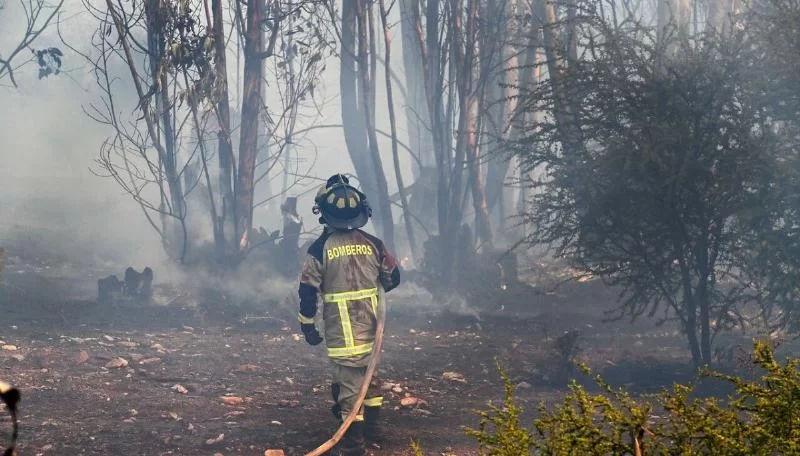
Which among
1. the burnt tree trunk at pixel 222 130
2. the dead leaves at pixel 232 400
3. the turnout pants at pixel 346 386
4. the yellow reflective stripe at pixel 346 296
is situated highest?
the burnt tree trunk at pixel 222 130

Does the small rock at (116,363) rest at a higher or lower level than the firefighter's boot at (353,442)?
higher

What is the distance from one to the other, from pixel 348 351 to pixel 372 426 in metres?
0.62

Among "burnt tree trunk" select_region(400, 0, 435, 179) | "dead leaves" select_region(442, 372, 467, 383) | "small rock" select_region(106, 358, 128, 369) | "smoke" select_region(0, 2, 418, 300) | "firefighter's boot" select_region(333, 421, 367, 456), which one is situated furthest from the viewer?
"burnt tree trunk" select_region(400, 0, 435, 179)

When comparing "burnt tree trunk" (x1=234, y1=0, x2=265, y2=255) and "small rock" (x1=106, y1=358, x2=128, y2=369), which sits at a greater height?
"burnt tree trunk" (x1=234, y1=0, x2=265, y2=255)

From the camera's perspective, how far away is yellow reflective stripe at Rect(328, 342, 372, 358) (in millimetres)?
5973

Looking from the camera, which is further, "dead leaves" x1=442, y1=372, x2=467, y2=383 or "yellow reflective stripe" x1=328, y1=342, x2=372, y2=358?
"dead leaves" x1=442, y1=372, x2=467, y2=383

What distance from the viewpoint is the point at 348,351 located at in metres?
5.97

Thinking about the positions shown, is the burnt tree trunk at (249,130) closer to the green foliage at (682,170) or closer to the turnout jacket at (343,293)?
the green foliage at (682,170)

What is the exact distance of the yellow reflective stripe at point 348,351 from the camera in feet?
19.6

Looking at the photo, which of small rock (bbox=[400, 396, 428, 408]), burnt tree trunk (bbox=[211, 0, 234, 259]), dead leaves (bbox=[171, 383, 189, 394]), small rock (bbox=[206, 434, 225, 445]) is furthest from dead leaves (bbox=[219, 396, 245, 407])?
burnt tree trunk (bbox=[211, 0, 234, 259])

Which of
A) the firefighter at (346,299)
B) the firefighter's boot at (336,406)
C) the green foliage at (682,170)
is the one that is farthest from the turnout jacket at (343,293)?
the green foliage at (682,170)

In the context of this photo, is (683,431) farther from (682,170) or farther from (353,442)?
(682,170)

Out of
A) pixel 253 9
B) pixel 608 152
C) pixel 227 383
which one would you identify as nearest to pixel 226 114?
pixel 253 9

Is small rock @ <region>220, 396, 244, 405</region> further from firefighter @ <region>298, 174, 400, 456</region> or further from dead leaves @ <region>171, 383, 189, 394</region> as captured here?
firefighter @ <region>298, 174, 400, 456</region>
